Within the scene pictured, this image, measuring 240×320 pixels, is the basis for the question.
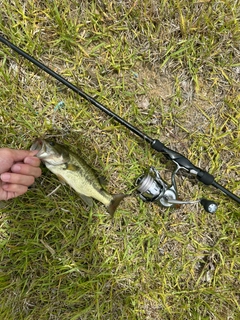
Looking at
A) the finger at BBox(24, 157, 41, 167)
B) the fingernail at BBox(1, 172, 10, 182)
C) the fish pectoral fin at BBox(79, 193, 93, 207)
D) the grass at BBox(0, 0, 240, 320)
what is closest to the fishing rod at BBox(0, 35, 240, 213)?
the grass at BBox(0, 0, 240, 320)

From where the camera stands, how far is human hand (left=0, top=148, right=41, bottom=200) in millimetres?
2648

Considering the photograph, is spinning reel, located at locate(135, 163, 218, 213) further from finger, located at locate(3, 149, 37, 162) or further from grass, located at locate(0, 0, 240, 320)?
finger, located at locate(3, 149, 37, 162)

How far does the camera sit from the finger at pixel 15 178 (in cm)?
262

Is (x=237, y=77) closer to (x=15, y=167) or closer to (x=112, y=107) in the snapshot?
(x=112, y=107)

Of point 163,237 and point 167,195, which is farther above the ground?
point 167,195

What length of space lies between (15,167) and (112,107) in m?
1.05

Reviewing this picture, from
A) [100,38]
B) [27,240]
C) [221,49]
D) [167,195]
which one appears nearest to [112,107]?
[100,38]

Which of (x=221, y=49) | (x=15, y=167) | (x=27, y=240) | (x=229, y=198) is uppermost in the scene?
(x=221, y=49)

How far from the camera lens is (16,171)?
266 centimetres

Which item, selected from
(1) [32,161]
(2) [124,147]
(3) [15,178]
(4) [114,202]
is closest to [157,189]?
(4) [114,202]

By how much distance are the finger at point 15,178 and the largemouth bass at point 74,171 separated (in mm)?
219

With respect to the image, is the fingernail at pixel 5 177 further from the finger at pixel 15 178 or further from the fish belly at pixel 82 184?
the fish belly at pixel 82 184

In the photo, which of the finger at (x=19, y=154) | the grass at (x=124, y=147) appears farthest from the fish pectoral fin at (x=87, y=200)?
the finger at (x=19, y=154)

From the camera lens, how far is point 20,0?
2.86 metres
